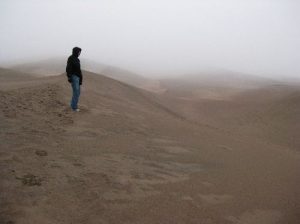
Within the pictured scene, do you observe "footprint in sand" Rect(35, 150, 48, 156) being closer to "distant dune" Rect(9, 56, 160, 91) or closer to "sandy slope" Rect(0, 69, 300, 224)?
"sandy slope" Rect(0, 69, 300, 224)

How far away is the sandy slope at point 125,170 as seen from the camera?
5.71 meters

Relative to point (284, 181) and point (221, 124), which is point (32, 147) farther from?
point (221, 124)

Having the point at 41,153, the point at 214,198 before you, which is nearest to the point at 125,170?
the point at 41,153

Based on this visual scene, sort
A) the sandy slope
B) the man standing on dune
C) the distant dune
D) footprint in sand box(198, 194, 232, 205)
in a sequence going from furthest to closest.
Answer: the distant dune
the man standing on dune
footprint in sand box(198, 194, 232, 205)
the sandy slope

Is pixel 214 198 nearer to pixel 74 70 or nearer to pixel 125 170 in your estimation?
pixel 125 170

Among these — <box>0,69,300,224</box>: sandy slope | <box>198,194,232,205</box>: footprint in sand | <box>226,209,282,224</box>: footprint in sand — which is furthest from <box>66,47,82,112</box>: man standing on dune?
<box>226,209,282,224</box>: footprint in sand

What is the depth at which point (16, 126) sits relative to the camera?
8.33 m

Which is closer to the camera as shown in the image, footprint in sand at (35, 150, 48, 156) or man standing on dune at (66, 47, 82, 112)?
footprint in sand at (35, 150, 48, 156)

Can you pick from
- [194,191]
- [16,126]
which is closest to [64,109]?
[16,126]

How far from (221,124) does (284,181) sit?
9.20 metres

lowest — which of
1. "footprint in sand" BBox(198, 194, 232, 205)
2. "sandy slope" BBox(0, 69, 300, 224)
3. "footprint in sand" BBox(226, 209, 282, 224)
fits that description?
"footprint in sand" BBox(226, 209, 282, 224)

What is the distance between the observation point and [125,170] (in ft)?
23.4

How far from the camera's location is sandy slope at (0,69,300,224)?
5715 millimetres

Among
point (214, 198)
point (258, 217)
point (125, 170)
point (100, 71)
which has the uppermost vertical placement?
point (100, 71)
